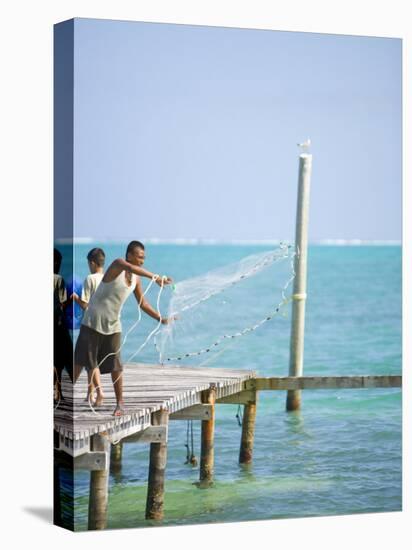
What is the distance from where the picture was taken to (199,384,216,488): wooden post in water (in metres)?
17.0

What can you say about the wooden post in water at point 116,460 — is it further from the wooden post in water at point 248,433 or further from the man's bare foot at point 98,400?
the man's bare foot at point 98,400

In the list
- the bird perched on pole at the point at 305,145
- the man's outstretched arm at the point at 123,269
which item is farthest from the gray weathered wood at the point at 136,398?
the bird perched on pole at the point at 305,145

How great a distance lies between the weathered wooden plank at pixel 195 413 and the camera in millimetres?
17094

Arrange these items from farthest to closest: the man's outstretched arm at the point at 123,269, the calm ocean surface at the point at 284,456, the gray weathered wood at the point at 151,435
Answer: the calm ocean surface at the point at 284,456 < the gray weathered wood at the point at 151,435 < the man's outstretched arm at the point at 123,269

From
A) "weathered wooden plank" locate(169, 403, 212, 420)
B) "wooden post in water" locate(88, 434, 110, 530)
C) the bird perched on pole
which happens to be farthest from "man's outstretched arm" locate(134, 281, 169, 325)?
the bird perched on pole

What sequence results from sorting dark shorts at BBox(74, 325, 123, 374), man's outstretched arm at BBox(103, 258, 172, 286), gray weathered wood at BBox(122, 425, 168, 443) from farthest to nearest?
gray weathered wood at BBox(122, 425, 168, 443) < man's outstretched arm at BBox(103, 258, 172, 286) < dark shorts at BBox(74, 325, 123, 374)

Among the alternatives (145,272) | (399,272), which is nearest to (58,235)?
(145,272)

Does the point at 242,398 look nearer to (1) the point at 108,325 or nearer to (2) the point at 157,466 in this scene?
(2) the point at 157,466

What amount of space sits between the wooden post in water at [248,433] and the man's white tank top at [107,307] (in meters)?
2.09

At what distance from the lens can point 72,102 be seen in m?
15.5

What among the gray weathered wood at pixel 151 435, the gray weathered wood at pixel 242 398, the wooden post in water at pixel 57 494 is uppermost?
the gray weathered wood at pixel 242 398

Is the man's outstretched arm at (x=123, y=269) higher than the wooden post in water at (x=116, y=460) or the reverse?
higher

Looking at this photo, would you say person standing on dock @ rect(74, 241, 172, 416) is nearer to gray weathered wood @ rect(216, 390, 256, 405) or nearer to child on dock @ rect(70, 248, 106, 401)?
child on dock @ rect(70, 248, 106, 401)

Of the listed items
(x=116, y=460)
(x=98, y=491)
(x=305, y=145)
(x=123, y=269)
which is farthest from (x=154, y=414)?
(x=305, y=145)
